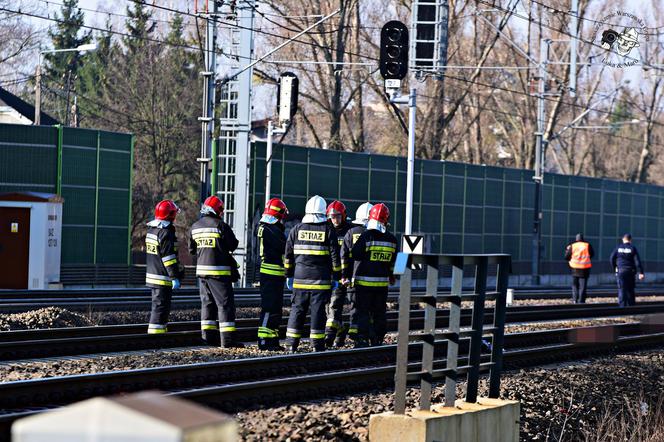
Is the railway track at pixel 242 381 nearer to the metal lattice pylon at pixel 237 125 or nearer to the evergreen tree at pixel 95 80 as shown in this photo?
the metal lattice pylon at pixel 237 125

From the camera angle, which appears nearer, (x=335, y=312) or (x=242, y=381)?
(x=242, y=381)

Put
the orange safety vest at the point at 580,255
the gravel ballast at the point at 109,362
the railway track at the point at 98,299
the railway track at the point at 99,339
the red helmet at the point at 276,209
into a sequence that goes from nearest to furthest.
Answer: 1. the gravel ballast at the point at 109,362
2. the railway track at the point at 99,339
3. the red helmet at the point at 276,209
4. the railway track at the point at 98,299
5. the orange safety vest at the point at 580,255

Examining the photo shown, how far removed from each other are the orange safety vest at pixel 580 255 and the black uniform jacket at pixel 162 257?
15.3m

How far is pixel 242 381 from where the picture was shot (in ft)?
40.4

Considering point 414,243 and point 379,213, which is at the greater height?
point 379,213

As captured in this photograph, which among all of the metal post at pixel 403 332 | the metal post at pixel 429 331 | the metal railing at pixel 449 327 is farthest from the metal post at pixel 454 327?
the metal post at pixel 403 332

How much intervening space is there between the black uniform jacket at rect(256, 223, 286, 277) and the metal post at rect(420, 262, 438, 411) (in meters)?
6.58

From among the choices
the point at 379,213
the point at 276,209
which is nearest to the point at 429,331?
the point at 276,209

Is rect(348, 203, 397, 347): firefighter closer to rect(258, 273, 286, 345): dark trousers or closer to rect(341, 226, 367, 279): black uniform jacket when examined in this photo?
rect(341, 226, 367, 279): black uniform jacket

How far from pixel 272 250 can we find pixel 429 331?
6730 mm

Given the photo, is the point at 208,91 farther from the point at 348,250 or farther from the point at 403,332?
the point at 403,332

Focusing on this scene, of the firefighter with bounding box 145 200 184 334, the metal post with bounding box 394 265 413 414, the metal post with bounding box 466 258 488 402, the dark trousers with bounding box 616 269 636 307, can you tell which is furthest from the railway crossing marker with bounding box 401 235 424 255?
the metal post with bounding box 394 265 413 414

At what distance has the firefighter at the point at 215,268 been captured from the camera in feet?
47.9

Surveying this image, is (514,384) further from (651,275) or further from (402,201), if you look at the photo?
(651,275)
